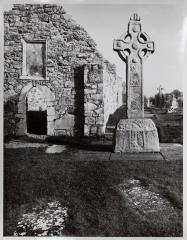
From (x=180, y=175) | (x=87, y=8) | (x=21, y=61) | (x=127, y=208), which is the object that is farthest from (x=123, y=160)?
(x=21, y=61)

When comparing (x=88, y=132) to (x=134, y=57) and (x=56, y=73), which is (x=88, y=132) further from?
(x=134, y=57)

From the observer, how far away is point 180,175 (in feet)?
14.4

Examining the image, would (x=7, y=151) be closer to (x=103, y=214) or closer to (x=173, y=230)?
(x=103, y=214)

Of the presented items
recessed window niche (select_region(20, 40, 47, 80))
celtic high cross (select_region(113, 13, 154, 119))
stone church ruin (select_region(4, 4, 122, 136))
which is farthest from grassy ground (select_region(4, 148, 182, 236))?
recessed window niche (select_region(20, 40, 47, 80))

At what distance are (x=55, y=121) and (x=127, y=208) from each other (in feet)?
13.3

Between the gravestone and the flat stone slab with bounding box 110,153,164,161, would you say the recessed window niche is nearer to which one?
the gravestone

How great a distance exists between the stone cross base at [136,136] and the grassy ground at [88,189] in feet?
1.63

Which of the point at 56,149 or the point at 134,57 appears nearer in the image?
the point at 134,57

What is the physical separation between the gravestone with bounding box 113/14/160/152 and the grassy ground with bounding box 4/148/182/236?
526mm

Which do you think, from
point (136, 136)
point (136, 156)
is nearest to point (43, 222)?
point (136, 156)

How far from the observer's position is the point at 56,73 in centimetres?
742

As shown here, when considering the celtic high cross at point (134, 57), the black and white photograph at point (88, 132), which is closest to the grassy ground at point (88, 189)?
the black and white photograph at point (88, 132)

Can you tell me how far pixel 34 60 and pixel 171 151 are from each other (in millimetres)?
3899

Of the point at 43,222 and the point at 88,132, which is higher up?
the point at 88,132
